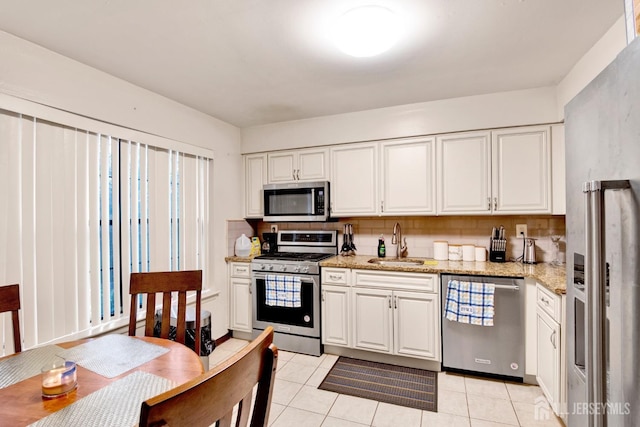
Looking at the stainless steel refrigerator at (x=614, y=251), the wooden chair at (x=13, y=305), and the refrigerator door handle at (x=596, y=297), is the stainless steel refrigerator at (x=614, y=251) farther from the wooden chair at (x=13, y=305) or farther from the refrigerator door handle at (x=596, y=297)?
the wooden chair at (x=13, y=305)

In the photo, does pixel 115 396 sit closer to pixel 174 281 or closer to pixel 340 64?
pixel 174 281

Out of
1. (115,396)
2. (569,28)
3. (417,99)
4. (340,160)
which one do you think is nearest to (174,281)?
(115,396)

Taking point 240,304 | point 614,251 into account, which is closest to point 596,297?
point 614,251

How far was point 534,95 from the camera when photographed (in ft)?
8.45

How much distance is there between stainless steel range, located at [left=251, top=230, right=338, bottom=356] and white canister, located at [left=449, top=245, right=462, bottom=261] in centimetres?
124

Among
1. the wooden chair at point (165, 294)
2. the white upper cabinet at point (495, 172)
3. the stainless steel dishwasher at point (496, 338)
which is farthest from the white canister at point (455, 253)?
the wooden chair at point (165, 294)

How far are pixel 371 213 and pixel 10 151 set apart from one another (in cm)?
267

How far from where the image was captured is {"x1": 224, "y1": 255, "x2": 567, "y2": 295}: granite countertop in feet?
6.93

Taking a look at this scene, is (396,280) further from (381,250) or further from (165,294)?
(165,294)

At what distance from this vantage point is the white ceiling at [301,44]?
1.56 meters

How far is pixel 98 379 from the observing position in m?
1.16

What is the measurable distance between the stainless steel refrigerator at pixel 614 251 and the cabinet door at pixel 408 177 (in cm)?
198

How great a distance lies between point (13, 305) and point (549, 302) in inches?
118

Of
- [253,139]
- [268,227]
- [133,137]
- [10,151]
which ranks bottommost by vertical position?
[268,227]
